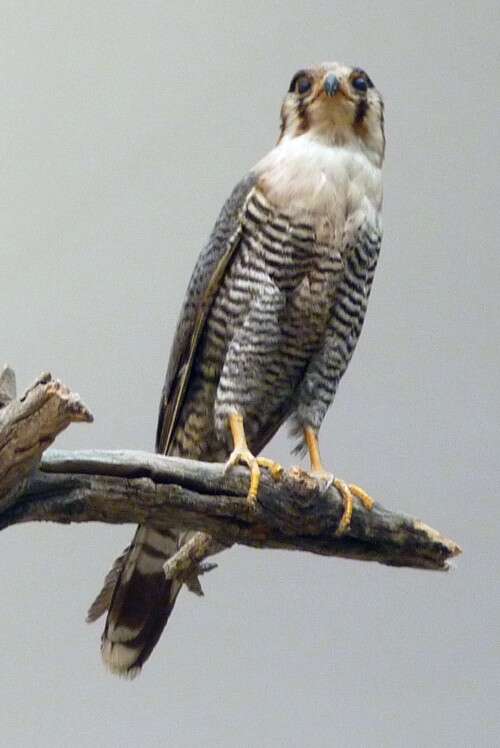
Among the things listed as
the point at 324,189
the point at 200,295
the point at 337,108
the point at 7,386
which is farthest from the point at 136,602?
the point at 337,108

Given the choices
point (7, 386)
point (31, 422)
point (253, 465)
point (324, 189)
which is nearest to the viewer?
point (31, 422)

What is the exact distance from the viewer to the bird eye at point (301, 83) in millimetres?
2930

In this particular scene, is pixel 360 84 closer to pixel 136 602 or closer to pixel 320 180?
pixel 320 180

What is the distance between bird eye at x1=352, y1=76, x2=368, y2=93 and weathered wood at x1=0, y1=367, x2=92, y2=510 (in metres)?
1.24

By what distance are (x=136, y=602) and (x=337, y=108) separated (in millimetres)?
1325

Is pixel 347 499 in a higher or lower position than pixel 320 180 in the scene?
lower

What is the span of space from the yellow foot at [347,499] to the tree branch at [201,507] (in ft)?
0.04

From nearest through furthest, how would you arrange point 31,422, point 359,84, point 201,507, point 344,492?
point 31,422 < point 201,507 < point 344,492 < point 359,84

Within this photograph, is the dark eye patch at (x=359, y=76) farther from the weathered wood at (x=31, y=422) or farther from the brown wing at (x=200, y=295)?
the weathered wood at (x=31, y=422)

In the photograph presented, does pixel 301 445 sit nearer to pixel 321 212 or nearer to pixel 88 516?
pixel 321 212

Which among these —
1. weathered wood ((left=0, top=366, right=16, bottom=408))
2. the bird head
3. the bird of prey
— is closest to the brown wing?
the bird of prey

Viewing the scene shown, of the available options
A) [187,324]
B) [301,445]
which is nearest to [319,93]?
[187,324]

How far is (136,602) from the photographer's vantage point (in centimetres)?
294

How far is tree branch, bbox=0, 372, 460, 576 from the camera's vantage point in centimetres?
232
